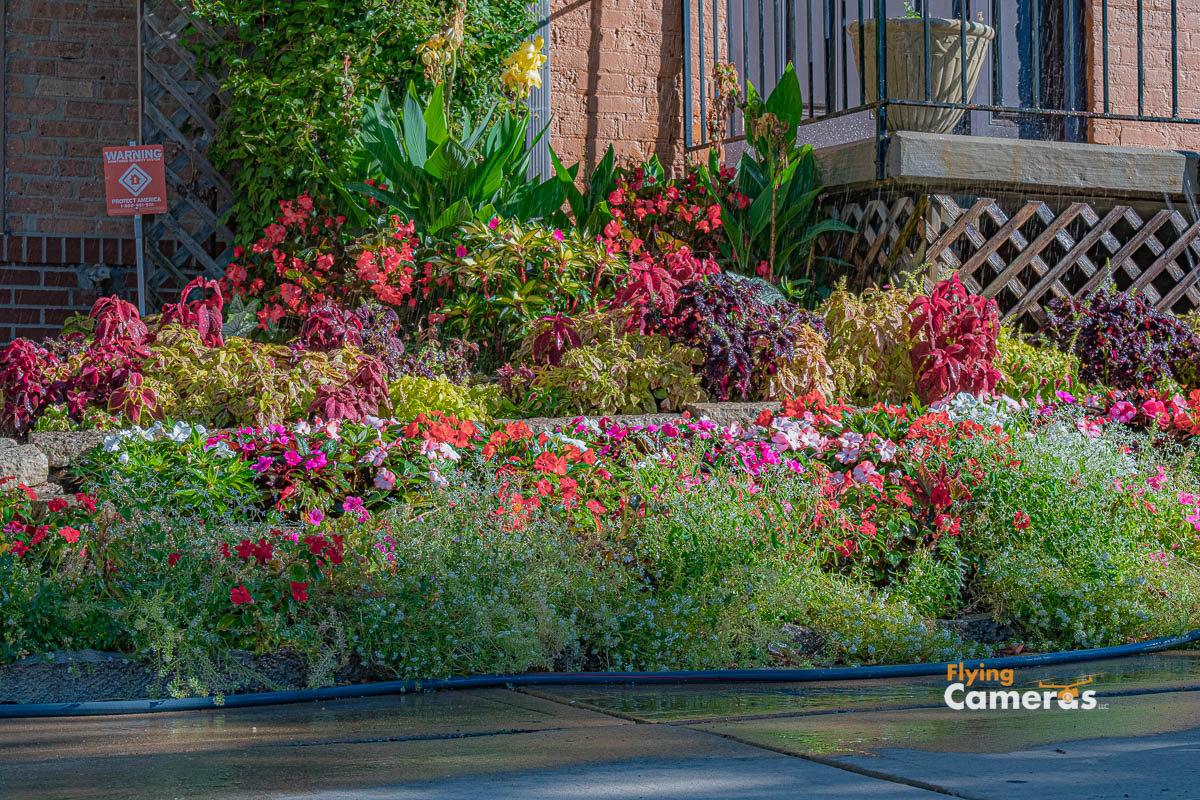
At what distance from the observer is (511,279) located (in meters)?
5.87

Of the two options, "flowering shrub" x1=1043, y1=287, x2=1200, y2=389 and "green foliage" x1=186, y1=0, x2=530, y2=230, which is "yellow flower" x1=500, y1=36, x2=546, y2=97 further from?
"flowering shrub" x1=1043, y1=287, x2=1200, y2=389

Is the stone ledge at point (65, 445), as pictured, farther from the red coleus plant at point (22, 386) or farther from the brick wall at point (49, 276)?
the brick wall at point (49, 276)

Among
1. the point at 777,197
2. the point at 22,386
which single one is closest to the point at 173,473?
the point at 22,386

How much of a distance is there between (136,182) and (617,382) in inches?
108

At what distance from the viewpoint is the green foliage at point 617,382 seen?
4949 mm

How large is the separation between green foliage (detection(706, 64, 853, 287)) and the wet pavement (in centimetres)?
390

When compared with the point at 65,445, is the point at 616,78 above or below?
above

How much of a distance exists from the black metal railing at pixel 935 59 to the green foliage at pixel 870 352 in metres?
1.88

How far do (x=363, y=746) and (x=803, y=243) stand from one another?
16.2 feet

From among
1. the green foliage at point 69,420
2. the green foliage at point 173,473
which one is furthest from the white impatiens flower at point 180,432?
the green foliage at point 69,420

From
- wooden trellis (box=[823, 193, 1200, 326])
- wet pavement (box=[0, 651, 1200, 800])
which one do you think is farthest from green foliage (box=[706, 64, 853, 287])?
wet pavement (box=[0, 651, 1200, 800])

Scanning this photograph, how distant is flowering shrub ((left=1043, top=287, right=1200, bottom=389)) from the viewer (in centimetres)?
587

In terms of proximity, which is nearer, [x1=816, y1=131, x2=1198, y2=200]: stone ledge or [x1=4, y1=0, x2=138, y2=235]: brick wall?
[x1=816, y1=131, x2=1198, y2=200]: stone ledge

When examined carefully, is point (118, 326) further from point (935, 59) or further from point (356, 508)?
point (935, 59)
